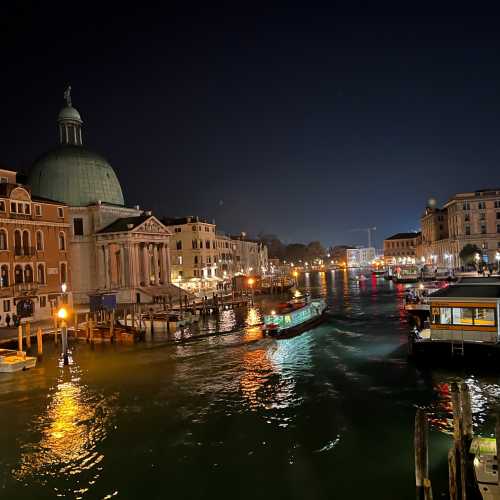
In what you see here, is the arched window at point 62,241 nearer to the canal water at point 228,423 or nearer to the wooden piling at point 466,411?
the canal water at point 228,423

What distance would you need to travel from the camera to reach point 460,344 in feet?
88.0

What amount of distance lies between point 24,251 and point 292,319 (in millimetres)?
28428

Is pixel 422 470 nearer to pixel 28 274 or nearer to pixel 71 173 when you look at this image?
pixel 28 274

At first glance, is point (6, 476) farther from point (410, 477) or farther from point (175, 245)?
point (175, 245)

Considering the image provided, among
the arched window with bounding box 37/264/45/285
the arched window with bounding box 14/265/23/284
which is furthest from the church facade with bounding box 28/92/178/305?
the arched window with bounding box 14/265/23/284

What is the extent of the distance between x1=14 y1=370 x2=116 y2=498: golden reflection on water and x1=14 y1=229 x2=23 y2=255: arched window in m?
26.6

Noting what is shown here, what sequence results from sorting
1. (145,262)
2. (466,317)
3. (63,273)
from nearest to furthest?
(466,317)
(63,273)
(145,262)

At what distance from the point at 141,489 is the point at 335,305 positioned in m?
52.2

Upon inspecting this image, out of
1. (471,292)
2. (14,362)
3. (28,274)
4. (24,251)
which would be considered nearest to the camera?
A: (471,292)


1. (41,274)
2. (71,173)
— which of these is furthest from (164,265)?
(41,274)

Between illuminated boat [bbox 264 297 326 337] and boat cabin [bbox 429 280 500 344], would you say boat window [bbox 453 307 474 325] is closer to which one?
boat cabin [bbox 429 280 500 344]

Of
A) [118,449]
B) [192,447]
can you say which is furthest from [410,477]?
[118,449]

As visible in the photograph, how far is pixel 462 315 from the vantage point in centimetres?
2822

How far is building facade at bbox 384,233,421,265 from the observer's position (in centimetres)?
18560
